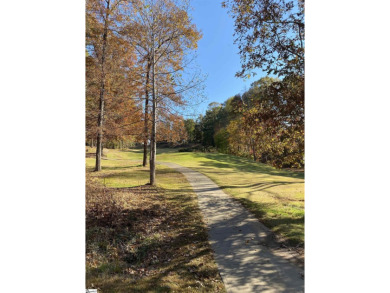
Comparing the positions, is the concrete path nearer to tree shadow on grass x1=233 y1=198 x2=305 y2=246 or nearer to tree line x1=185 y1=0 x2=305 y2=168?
tree shadow on grass x1=233 y1=198 x2=305 y2=246

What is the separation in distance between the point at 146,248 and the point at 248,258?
4.76ft

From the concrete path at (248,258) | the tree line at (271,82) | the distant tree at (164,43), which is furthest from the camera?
the distant tree at (164,43)

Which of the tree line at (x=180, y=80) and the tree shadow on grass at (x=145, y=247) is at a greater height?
the tree line at (x=180, y=80)

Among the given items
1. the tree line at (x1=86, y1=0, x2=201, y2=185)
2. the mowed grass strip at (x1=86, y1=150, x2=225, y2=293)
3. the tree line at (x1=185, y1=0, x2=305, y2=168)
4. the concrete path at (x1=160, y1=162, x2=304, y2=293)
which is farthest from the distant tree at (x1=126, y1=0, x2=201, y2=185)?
the concrete path at (x1=160, y1=162, x2=304, y2=293)

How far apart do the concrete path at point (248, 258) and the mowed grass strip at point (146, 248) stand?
0.17 m

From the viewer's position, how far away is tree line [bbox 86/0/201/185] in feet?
15.4

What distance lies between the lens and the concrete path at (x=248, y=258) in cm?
195

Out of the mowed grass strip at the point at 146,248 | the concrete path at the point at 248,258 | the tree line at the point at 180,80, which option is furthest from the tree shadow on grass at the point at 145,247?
the tree line at the point at 180,80

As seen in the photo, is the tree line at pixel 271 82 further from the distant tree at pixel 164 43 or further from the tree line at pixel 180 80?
the distant tree at pixel 164 43

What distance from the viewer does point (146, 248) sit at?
2.73 m

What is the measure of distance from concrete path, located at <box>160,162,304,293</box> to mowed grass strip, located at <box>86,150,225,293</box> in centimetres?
17
